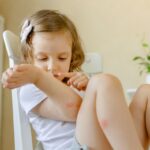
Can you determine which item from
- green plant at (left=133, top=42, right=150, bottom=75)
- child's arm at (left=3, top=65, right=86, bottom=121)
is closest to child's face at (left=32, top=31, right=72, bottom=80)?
child's arm at (left=3, top=65, right=86, bottom=121)

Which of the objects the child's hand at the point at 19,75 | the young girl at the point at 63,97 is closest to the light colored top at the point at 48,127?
the young girl at the point at 63,97

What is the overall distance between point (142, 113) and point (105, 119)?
0.17 m

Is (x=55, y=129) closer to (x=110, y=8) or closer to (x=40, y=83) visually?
(x=40, y=83)

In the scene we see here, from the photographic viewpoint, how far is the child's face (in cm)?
85

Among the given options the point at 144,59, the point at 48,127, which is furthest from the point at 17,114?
the point at 144,59

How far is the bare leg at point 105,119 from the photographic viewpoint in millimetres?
638

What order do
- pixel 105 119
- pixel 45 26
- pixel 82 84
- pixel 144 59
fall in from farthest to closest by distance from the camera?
pixel 144 59 < pixel 45 26 < pixel 82 84 < pixel 105 119

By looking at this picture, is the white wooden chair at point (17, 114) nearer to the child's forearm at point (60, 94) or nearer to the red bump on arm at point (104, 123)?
the child's forearm at point (60, 94)

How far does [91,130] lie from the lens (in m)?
0.69

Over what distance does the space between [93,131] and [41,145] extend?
25 cm

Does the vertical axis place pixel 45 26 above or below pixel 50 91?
above

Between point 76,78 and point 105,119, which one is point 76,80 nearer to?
point 76,78

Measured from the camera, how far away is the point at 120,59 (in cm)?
150

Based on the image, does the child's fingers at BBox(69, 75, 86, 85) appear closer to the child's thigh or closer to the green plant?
the child's thigh
